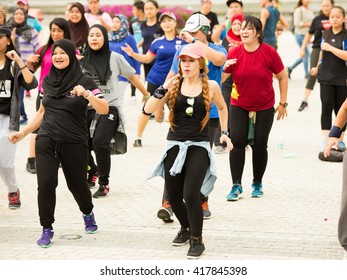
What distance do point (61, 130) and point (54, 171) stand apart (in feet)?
1.15

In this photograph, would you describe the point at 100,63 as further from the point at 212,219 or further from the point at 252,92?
the point at 212,219

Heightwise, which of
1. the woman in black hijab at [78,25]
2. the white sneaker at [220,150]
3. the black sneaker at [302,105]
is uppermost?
the woman in black hijab at [78,25]

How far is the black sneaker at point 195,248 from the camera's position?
7039 millimetres

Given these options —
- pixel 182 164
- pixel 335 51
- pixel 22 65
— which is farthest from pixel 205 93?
pixel 335 51

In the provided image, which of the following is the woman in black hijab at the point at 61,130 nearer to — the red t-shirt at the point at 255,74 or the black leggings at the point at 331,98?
the red t-shirt at the point at 255,74

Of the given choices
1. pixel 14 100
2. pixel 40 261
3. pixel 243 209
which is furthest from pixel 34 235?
pixel 243 209

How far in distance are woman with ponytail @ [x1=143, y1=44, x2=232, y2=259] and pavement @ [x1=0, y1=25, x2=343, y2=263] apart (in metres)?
0.39

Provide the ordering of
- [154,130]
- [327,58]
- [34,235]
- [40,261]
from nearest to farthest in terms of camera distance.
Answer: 1. [40,261]
2. [34,235]
3. [327,58]
4. [154,130]

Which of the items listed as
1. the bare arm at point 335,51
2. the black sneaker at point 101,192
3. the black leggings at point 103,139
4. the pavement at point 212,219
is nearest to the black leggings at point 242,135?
the pavement at point 212,219

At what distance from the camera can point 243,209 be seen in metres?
8.83

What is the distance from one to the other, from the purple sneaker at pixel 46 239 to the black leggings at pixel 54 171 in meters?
0.05

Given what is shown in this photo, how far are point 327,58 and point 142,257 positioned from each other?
560 cm

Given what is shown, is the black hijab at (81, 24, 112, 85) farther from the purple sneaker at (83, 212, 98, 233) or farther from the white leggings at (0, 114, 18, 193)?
the purple sneaker at (83, 212, 98, 233)

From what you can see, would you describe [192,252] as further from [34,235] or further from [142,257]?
[34,235]
